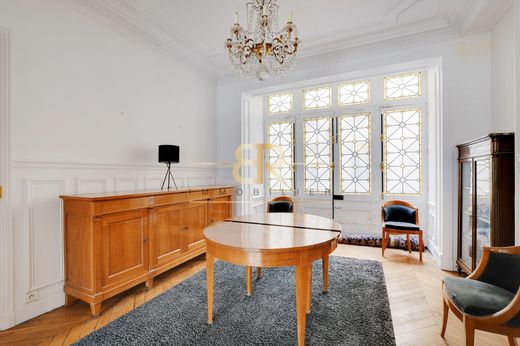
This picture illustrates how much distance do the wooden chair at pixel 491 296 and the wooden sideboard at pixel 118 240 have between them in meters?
2.68

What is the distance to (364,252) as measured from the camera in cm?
377

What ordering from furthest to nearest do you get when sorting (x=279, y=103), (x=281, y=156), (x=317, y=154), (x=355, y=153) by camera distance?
(x=279, y=103)
(x=281, y=156)
(x=317, y=154)
(x=355, y=153)

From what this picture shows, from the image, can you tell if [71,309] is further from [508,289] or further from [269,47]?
[508,289]

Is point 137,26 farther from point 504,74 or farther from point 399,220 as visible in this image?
point 399,220

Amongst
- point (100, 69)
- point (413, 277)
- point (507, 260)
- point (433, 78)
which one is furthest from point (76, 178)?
point (433, 78)

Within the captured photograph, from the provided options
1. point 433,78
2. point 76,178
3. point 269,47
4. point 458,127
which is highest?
point 433,78

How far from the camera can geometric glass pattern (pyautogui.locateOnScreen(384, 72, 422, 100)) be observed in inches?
158

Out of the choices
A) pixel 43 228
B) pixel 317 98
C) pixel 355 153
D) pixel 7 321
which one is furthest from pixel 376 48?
pixel 7 321

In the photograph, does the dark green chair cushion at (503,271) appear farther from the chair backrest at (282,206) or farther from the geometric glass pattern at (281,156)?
the geometric glass pattern at (281,156)

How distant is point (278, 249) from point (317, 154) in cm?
331

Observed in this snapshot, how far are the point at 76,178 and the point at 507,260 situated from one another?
12.2 ft

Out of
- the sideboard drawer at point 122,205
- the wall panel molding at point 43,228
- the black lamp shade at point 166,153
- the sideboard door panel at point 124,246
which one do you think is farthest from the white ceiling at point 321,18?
the sideboard door panel at point 124,246

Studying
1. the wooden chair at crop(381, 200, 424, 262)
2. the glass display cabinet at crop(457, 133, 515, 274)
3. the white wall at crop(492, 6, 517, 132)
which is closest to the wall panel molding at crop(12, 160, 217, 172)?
the wooden chair at crop(381, 200, 424, 262)

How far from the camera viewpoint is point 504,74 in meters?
2.63
